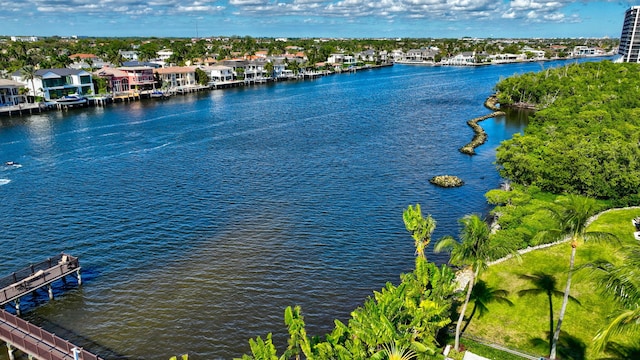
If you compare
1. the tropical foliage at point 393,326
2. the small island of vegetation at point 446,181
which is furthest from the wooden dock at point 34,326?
the small island of vegetation at point 446,181

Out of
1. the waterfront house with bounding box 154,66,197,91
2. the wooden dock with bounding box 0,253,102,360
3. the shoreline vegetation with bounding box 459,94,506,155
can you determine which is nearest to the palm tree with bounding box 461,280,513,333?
the wooden dock with bounding box 0,253,102,360

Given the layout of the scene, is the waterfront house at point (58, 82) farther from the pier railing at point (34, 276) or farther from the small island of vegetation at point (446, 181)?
the small island of vegetation at point (446, 181)

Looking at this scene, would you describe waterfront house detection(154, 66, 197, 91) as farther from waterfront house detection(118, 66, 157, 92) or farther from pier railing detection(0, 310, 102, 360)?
pier railing detection(0, 310, 102, 360)

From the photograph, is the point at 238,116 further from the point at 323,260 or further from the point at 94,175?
the point at 323,260

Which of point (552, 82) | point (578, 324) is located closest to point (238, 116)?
point (552, 82)

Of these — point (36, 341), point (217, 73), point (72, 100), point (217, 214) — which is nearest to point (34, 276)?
point (36, 341)
